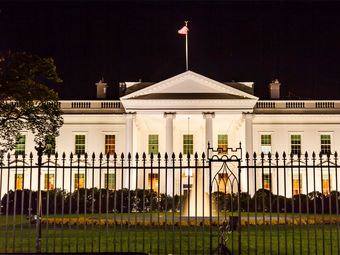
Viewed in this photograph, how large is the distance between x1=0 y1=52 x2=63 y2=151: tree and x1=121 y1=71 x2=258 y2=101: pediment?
2240 centimetres

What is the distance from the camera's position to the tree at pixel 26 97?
1378cm

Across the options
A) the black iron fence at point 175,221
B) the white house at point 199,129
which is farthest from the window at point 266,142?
the black iron fence at point 175,221

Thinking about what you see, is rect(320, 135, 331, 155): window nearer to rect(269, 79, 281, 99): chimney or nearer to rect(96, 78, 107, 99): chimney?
rect(269, 79, 281, 99): chimney

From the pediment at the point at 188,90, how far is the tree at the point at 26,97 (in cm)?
2240

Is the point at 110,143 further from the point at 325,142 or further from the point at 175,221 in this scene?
the point at 175,221

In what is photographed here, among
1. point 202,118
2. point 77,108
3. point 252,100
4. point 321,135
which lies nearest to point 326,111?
point 321,135

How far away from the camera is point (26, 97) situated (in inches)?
575

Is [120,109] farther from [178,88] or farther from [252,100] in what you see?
[252,100]

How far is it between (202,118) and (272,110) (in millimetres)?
6342

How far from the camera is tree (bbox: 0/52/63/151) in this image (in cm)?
1378

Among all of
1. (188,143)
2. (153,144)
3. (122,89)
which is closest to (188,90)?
(188,143)

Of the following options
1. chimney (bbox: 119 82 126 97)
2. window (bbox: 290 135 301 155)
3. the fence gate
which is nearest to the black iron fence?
the fence gate

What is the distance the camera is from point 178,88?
39.2 metres

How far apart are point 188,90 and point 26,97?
82.7 feet
